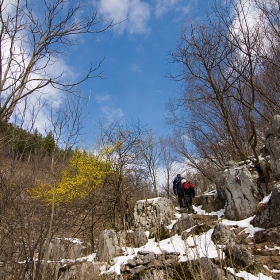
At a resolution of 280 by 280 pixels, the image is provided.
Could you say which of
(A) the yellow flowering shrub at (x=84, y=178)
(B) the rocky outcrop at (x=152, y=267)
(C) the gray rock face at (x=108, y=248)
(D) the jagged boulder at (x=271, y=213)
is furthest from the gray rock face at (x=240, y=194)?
(A) the yellow flowering shrub at (x=84, y=178)

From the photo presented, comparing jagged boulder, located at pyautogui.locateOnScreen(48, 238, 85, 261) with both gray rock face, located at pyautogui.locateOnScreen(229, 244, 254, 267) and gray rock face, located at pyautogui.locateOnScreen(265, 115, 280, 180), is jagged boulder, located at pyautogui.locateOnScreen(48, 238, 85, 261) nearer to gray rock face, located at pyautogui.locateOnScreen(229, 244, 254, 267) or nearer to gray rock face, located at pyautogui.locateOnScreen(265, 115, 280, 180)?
gray rock face, located at pyautogui.locateOnScreen(229, 244, 254, 267)

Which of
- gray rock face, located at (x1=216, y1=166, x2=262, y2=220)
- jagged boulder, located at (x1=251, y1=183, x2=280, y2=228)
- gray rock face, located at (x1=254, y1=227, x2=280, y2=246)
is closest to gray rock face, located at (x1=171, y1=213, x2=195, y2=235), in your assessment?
gray rock face, located at (x1=216, y1=166, x2=262, y2=220)

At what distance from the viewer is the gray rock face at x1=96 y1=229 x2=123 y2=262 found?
660cm

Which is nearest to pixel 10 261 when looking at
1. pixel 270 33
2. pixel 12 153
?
→ pixel 12 153

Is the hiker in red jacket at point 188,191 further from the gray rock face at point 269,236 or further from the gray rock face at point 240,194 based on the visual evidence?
the gray rock face at point 269,236

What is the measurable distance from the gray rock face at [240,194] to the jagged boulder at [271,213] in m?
0.86

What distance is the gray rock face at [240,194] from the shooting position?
720 centimetres

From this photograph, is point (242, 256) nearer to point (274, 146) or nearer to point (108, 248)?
point (108, 248)

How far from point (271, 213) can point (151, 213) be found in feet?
13.3

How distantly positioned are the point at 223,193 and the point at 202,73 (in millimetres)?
4545

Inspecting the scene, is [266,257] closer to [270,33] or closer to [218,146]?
[270,33]

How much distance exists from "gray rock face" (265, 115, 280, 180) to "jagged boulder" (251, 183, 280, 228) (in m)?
1.65

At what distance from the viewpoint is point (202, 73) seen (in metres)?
9.34

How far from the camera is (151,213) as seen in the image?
8.71 m
